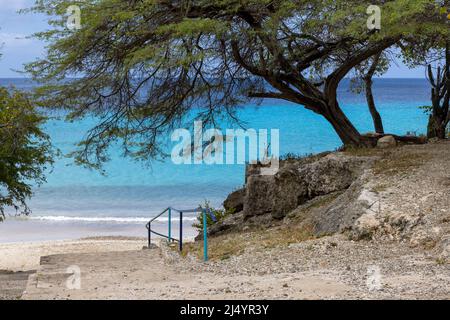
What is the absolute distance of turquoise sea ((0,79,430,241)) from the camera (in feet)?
126

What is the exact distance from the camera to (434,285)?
355 inches

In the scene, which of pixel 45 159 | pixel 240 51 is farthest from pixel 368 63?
pixel 45 159

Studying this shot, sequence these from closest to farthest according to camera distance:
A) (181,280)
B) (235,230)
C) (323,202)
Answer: (181,280) < (323,202) < (235,230)

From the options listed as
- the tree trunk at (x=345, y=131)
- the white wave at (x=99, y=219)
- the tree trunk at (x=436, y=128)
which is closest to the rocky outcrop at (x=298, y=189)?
the tree trunk at (x=345, y=131)

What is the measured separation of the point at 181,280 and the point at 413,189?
5.02 metres

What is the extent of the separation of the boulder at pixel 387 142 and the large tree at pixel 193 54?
772 mm

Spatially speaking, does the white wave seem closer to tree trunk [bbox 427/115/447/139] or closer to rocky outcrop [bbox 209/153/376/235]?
tree trunk [bbox 427/115/447/139]

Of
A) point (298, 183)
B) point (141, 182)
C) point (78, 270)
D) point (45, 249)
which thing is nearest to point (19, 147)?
point (45, 249)

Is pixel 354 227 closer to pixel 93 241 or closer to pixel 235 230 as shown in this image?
pixel 235 230

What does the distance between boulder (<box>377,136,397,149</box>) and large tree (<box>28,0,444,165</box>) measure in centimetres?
77

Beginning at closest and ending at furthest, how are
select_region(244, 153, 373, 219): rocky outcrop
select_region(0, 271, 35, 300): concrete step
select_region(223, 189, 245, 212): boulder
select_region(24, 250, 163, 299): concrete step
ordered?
1. select_region(24, 250, 163, 299): concrete step
2. select_region(0, 271, 35, 300): concrete step
3. select_region(244, 153, 373, 219): rocky outcrop
4. select_region(223, 189, 245, 212): boulder

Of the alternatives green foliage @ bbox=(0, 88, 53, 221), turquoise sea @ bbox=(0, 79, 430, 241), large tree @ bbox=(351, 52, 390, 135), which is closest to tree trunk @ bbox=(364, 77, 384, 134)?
large tree @ bbox=(351, 52, 390, 135)

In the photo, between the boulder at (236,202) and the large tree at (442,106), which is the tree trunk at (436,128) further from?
the boulder at (236,202)

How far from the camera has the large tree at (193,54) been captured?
16812 mm
